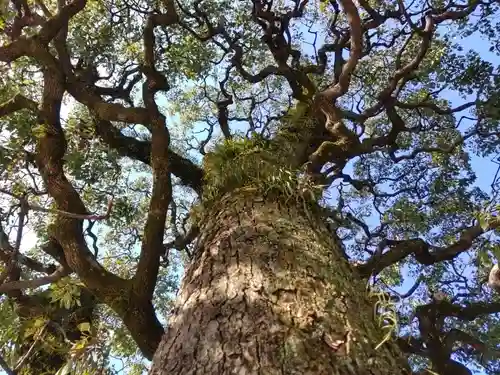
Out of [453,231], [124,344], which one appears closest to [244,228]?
[124,344]

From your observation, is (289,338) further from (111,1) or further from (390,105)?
(111,1)

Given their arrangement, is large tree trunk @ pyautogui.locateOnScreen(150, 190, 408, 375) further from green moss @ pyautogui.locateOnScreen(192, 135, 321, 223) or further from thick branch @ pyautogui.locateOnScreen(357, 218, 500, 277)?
thick branch @ pyautogui.locateOnScreen(357, 218, 500, 277)

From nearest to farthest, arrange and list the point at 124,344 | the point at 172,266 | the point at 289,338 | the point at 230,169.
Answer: the point at 289,338 < the point at 230,169 < the point at 124,344 < the point at 172,266

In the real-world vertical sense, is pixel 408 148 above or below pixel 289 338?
above

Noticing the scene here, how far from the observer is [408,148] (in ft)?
30.3

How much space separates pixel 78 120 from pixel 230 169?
10.8ft

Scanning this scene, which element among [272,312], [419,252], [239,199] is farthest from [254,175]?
[419,252]

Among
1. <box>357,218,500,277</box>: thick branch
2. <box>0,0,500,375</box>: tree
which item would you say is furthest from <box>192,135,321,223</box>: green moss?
<box>357,218,500,277</box>: thick branch

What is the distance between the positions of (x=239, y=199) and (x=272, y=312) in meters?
1.84

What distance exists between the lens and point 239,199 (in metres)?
4.11

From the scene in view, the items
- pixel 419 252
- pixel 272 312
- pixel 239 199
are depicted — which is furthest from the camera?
pixel 419 252

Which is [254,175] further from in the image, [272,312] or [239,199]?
[272,312]

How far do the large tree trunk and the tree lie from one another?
1 cm

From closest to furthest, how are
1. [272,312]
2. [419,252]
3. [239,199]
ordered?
[272,312] < [239,199] < [419,252]
